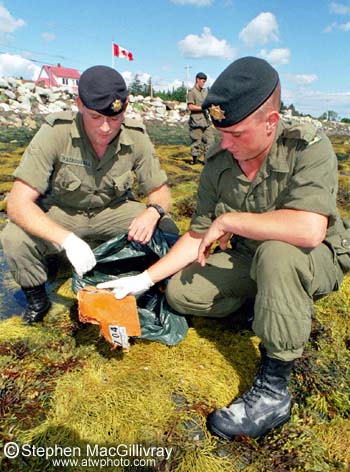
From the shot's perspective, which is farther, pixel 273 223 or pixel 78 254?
pixel 78 254

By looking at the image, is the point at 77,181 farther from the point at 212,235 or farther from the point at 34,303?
the point at 212,235

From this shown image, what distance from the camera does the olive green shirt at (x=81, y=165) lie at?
8.30 feet

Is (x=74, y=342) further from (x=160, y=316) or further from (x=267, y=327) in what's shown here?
(x=267, y=327)

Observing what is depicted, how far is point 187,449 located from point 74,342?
1030mm

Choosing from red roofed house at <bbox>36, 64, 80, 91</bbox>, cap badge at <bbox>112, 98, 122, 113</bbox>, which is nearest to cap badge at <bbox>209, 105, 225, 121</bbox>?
cap badge at <bbox>112, 98, 122, 113</bbox>

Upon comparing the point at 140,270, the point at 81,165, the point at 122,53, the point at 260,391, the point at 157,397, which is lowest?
the point at 157,397

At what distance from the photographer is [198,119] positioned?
8.93m

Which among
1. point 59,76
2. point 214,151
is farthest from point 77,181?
point 59,76

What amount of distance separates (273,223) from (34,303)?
1698mm

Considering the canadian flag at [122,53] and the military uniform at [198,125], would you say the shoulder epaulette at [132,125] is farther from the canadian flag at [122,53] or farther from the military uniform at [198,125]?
the canadian flag at [122,53]

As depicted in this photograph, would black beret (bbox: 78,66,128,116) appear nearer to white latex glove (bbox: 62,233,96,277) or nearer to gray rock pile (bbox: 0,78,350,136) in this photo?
white latex glove (bbox: 62,233,96,277)

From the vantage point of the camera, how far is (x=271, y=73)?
1822 millimetres

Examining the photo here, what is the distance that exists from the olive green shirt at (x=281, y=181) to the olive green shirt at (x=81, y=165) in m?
0.73

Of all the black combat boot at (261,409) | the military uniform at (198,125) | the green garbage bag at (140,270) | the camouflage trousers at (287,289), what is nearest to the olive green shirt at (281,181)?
the camouflage trousers at (287,289)
